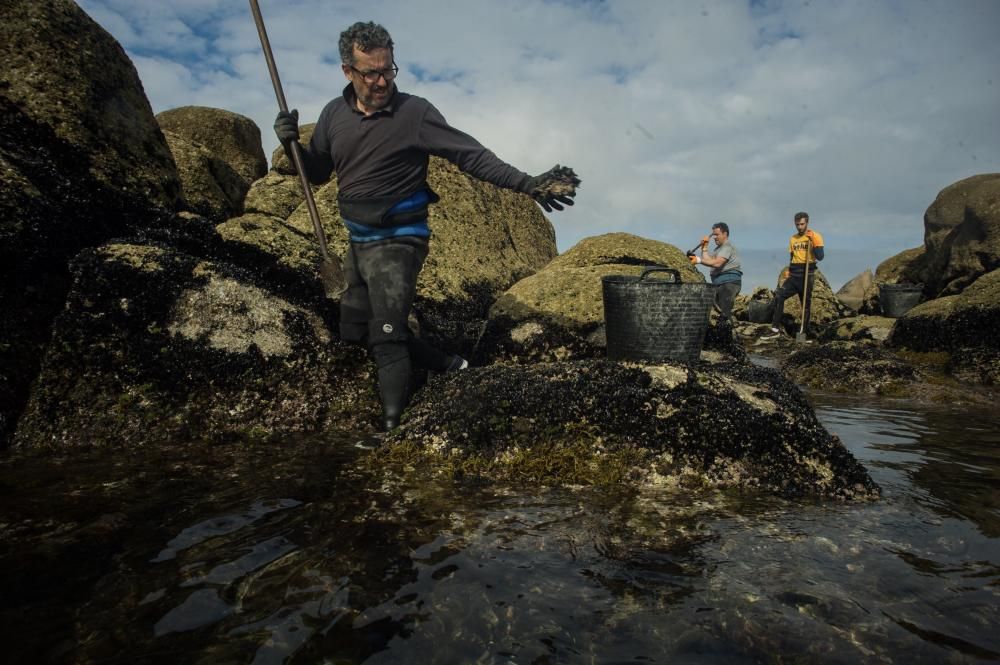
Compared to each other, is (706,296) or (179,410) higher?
(706,296)

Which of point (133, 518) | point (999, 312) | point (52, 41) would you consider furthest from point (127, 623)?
point (999, 312)

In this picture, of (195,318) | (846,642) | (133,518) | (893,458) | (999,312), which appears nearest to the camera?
(846,642)

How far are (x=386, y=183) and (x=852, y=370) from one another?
26.7 ft

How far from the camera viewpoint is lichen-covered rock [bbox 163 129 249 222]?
24.5ft

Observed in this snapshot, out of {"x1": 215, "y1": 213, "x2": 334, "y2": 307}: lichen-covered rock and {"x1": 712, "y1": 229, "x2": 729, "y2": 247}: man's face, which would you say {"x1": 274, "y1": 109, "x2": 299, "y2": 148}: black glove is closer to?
{"x1": 215, "y1": 213, "x2": 334, "y2": 307}: lichen-covered rock

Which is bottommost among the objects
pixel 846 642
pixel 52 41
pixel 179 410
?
pixel 846 642

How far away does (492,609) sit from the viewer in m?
2.13

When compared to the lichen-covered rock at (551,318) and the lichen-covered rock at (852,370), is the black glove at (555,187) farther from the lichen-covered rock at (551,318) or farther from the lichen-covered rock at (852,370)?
the lichen-covered rock at (852,370)

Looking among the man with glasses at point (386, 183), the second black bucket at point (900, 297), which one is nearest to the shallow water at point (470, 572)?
the man with glasses at point (386, 183)

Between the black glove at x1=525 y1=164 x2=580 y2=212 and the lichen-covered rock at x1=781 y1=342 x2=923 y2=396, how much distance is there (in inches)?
264

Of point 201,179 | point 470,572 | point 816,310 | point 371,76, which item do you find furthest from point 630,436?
point 816,310

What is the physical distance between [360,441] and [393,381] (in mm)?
553

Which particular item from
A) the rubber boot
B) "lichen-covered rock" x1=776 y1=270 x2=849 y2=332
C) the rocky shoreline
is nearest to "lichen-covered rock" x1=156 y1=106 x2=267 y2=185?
the rocky shoreline

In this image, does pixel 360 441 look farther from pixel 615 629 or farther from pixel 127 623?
pixel 615 629
